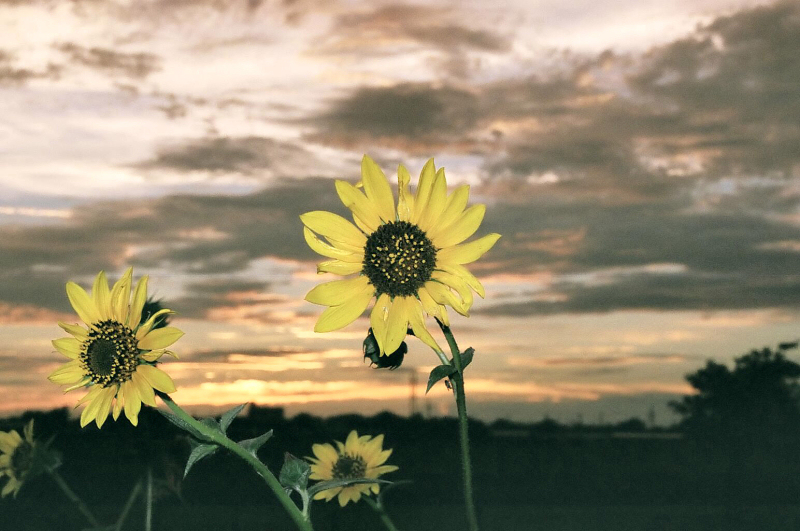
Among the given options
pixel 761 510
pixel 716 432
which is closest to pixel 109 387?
pixel 761 510

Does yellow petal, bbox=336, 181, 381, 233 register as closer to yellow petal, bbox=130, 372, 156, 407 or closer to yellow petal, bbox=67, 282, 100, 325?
yellow petal, bbox=130, 372, 156, 407

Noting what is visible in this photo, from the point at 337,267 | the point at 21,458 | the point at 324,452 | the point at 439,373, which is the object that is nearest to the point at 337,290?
the point at 337,267

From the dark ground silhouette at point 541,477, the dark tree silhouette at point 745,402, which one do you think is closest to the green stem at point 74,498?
the dark ground silhouette at point 541,477

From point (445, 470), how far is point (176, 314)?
9590mm

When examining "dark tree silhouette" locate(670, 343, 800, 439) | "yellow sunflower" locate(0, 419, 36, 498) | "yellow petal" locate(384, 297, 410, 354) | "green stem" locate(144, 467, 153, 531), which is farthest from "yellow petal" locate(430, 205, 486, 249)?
"dark tree silhouette" locate(670, 343, 800, 439)

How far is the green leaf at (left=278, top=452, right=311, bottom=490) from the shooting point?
3.04m

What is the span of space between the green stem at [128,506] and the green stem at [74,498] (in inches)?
11.2

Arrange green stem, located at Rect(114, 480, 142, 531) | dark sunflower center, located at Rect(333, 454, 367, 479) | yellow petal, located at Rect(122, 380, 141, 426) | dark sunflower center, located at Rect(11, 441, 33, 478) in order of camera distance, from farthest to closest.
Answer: dark sunflower center, located at Rect(11, 441, 33, 478)
dark sunflower center, located at Rect(333, 454, 367, 479)
green stem, located at Rect(114, 480, 142, 531)
yellow petal, located at Rect(122, 380, 141, 426)

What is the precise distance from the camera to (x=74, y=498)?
16.0 ft

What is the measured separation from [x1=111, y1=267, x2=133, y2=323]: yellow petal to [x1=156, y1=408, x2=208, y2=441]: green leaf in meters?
0.60

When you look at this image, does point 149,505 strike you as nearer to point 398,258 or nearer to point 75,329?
point 75,329

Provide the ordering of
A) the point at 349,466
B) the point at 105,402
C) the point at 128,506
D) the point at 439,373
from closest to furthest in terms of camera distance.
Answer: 1. the point at 439,373
2. the point at 105,402
3. the point at 128,506
4. the point at 349,466

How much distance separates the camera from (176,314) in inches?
128

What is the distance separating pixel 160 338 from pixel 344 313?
29.1 inches
